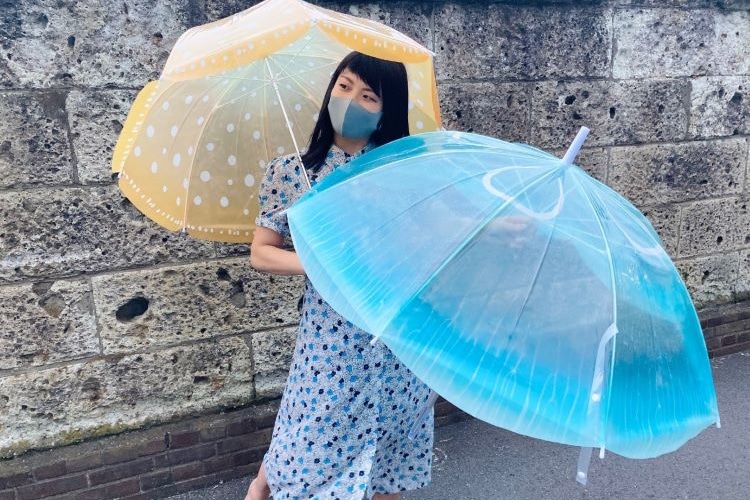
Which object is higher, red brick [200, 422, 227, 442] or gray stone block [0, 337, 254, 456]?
gray stone block [0, 337, 254, 456]

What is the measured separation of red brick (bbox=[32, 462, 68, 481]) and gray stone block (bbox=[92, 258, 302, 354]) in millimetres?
500

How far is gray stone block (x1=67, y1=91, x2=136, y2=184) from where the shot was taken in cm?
249

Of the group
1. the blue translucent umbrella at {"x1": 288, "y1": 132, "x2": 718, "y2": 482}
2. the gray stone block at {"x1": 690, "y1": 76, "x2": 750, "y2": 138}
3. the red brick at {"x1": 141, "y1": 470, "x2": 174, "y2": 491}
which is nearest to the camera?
the blue translucent umbrella at {"x1": 288, "y1": 132, "x2": 718, "y2": 482}

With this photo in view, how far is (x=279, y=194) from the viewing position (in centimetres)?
176

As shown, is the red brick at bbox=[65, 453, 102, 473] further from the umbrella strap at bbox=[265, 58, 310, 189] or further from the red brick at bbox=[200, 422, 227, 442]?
the umbrella strap at bbox=[265, 58, 310, 189]

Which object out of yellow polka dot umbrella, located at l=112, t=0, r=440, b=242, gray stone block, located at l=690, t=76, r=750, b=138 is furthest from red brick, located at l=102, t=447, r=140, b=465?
gray stone block, located at l=690, t=76, r=750, b=138

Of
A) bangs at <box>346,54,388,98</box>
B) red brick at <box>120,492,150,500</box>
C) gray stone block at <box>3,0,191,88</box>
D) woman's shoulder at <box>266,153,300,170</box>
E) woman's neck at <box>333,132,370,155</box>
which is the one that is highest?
gray stone block at <box>3,0,191,88</box>

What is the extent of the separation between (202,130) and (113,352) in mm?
1289

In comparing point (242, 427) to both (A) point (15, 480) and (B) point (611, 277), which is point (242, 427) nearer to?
(A) point (15, 480)

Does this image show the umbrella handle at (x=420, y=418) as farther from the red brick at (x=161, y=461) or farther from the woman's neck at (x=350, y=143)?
the red brick at (x=161, y=461)

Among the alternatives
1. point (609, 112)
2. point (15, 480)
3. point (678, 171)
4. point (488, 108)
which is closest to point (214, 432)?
point (15, 480)

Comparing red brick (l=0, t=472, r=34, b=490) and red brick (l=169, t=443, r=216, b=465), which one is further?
red brick (l=169, t=443, r=216, b=465)

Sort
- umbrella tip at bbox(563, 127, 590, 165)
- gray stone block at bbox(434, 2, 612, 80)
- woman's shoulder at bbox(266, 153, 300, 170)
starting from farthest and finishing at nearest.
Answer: gray stone block at bbox(434, 2, 612, 80)
woman's shoulder at bbox(266, 153, 300, 170)
umbrella tip at bbox(563, 127, 590, 165)

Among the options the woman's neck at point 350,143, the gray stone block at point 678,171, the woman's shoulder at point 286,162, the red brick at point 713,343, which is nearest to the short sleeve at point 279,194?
the woman's shoulder at point 286,162
